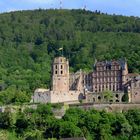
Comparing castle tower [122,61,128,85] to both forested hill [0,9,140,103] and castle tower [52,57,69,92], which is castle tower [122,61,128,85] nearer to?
forested hill [0,9,140,103]

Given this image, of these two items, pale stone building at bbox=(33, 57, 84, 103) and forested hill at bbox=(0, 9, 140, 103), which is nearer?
pale stone building at bbox=(33, 57, 84, 103)

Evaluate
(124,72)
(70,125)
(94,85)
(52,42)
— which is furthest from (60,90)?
(52,42)

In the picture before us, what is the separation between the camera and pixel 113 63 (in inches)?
3253

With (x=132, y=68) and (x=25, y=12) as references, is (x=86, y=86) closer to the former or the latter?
(x=132, y=68)

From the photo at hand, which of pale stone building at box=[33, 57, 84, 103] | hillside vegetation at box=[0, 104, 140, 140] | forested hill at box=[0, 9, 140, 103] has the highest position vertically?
forested hill at box=[0, 9, 140, 103]

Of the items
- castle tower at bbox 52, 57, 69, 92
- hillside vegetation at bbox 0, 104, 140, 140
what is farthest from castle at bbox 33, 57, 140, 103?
hillside vegetation at bbox 0, 104, 140, 140

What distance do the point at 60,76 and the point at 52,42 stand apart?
4669 cm

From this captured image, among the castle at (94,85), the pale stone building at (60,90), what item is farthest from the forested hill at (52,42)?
the castle at (94,85)

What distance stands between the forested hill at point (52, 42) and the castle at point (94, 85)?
383cm

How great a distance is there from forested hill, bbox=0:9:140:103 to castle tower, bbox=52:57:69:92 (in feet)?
12.7

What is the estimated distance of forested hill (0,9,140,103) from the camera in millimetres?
100125

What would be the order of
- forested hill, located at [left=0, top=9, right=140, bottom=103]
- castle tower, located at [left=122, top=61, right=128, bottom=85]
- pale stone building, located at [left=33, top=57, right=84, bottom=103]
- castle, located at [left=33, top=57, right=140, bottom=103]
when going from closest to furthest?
1. castle, located at [left=33, top=57, right=140, bottom=103]
2. pale stone building, located at [left=33, top=57, right=84, bottom=103]
3. castle tower, located at [left=122, top=61, right=128, bottom=85]
4. forested hill, located at [left=0, top=9, right=140, bottom=103]

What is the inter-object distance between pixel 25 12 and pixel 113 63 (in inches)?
3243

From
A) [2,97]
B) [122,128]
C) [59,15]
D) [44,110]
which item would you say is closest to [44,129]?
[44,110]
